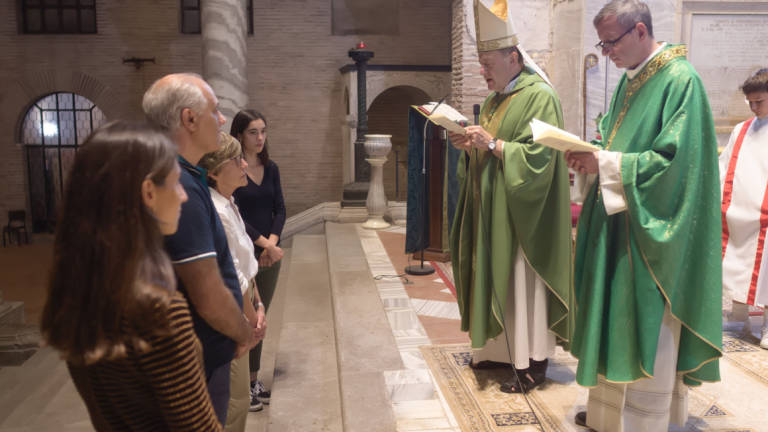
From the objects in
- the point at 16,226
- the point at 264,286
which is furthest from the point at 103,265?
the point at 16,226

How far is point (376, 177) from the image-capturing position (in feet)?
27.0

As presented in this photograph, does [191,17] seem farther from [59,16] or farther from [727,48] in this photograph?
[727,48]

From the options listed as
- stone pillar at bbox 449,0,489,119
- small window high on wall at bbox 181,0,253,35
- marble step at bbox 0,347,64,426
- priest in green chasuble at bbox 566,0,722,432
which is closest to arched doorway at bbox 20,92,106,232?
small window high on wall at bbox 181,0,253,35

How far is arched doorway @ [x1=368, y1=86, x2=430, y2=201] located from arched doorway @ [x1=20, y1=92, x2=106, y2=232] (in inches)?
236

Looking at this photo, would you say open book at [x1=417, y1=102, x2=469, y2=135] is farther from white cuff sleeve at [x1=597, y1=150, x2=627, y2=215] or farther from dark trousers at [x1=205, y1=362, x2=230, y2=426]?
dark trousers at [x1=205, y1=362, x2=230, y2=426]

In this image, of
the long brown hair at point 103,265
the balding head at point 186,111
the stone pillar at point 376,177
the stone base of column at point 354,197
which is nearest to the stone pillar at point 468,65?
the stone pillar at point 376,177

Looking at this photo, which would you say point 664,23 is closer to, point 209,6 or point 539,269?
point 539,269

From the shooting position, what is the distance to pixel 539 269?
9.75 ft

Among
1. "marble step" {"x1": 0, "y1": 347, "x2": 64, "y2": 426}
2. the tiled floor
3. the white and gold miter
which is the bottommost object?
"marble step" {"x1": 0, "y1": 347, "x2": 64, "y2": 426}

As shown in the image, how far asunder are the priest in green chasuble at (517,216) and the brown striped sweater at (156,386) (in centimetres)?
197

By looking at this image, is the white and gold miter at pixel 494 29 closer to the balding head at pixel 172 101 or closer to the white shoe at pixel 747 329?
the balding head at pixel 172 101

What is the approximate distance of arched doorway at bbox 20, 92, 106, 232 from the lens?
1354 centimetres

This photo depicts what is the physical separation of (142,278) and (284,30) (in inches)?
506

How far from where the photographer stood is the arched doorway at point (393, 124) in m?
14.1
